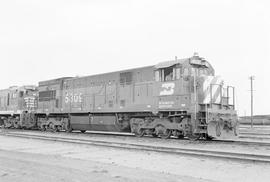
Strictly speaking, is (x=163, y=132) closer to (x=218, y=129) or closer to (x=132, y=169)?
(x=218, y=129)

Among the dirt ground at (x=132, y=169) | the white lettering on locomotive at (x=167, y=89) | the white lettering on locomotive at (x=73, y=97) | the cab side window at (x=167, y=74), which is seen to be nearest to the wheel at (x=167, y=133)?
the white lettering on locomotive at (x=167, y=89)

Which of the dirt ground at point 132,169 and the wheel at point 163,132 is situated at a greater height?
the wheel at point 163,132

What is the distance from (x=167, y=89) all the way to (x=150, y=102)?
4.03 ft

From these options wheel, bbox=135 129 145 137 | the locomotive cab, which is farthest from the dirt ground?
wheel, bbox=135 129 145 137

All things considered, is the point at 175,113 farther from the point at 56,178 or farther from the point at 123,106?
the point at 56,178

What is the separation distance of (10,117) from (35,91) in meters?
3.54

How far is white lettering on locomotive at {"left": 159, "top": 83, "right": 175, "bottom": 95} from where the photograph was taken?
1566 centimetres

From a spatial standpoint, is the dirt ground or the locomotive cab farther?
the locomotive cab

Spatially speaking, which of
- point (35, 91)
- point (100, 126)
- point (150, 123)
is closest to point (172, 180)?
Result: point (150, 123)

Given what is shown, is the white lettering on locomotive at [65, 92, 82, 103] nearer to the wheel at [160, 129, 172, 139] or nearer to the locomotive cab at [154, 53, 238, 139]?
the locomotive cab at [154, 53, 238, 139]

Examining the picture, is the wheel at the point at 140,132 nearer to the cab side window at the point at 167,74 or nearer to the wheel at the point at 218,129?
the cab side window at the point at 167,74

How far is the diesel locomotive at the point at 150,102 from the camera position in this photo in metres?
15.0

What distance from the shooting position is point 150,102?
1661 centimetres

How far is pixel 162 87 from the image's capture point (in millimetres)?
16156
